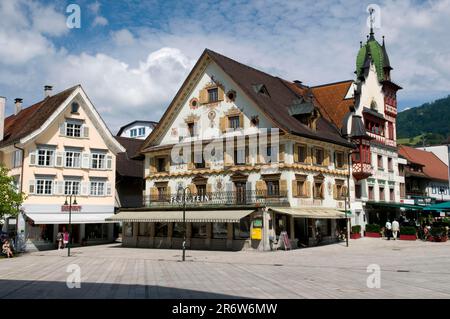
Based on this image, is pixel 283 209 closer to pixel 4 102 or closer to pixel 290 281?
pixel 290 281

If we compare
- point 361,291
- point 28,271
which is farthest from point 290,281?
point 28,271

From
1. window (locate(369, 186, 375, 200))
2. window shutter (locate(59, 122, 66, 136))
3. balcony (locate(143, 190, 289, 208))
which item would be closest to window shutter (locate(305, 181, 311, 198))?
balcony (locate(143, 190, 289, 208))

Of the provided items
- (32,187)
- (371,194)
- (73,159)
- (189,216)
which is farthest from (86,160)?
(371,194)

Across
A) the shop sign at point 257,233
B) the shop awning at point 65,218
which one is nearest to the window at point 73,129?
the shop awning at point 65,218

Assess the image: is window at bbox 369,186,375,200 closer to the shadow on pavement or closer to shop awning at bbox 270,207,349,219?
shop awning at bbox 270,207,349,219

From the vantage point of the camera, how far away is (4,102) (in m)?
48.0

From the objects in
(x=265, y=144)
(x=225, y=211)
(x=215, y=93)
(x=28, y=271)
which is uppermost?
(x=215, y=93)

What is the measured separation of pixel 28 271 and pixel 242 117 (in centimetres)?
2005

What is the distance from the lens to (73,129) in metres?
48.0

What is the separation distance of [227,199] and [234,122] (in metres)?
6.16

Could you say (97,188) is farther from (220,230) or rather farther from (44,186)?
(220,230)

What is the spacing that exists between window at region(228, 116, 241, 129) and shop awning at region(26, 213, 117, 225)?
15.1 m

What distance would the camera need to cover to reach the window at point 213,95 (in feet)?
137

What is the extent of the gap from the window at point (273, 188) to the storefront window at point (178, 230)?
846 cm
